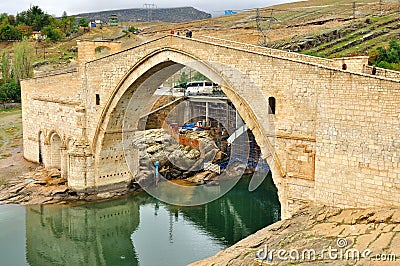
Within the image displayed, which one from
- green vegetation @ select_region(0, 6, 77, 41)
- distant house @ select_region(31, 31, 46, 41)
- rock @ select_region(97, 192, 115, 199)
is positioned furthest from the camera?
green vegetation @ select_region(0, 6, 77, 41)

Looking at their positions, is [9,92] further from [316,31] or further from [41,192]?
[316,31]

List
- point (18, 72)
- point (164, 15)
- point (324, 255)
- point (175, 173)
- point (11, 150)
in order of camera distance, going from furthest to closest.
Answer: point (164, 15) < point (18, 72) < point (11, 150) < point (175, 173) < point (324, 255)

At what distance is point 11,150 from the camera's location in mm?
23844

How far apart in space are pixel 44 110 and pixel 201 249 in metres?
A: 11.1

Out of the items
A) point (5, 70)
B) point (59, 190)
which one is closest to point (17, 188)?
point (59, 190)

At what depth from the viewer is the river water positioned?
13.5 meters

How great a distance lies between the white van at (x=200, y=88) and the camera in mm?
24734

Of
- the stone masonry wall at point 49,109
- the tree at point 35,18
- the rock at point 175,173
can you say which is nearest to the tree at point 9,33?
the tree at point 35,18

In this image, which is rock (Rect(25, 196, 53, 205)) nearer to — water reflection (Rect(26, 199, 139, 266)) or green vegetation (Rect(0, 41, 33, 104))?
water reflection (Rect(26, 199, 139, 266))

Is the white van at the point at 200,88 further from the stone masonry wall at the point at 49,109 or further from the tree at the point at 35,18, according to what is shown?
the tree at the point at 35,18

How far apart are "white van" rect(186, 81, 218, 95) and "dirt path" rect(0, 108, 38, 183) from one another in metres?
9.53
